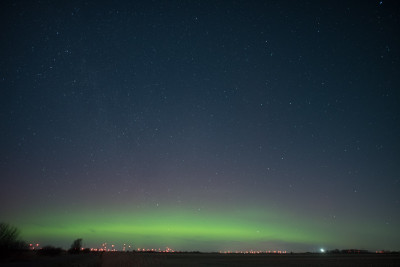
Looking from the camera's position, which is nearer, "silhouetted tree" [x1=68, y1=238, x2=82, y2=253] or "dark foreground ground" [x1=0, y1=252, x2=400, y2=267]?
"dark foreground ground" [x1=0, y1=252, x2=400, y2=267]

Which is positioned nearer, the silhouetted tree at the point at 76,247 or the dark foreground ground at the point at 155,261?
the dark foreground ground at the point at 155,261

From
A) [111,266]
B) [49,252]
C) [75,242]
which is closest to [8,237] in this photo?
[49,252]

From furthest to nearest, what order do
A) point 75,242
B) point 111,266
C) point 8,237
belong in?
point 75,242 → point 8,237 → point 111,266

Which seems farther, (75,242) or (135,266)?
(75,242)

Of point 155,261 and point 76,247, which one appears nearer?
point 155,261

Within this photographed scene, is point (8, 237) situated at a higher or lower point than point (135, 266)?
higher

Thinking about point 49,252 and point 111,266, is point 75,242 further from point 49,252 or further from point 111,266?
point 111,266

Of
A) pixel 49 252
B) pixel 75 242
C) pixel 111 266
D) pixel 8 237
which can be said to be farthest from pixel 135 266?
pixel 75 242

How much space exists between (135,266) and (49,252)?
3864 centimetres

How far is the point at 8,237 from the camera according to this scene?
39.8 m

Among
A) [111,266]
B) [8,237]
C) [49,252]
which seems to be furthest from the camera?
[49,252]

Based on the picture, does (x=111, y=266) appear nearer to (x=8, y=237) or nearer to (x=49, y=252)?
(x=8, y=237)

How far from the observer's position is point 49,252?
55.6 metres

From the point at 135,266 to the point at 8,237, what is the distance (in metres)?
24.4
